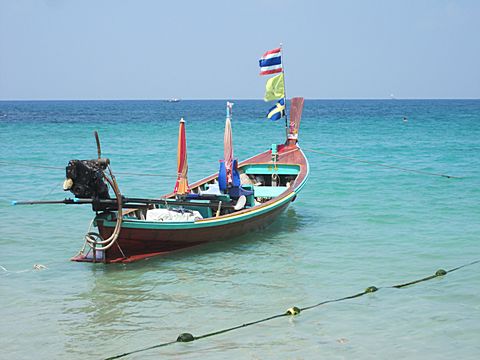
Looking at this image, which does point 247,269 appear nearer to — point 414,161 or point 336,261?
point 336,261

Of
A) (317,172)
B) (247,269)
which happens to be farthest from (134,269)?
(317,172)

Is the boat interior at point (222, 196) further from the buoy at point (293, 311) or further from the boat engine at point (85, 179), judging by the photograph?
the buoy at point (293, 311)

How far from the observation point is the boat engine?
1116cm

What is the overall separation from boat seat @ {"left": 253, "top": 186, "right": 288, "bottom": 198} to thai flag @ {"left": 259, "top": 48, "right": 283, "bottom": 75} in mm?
3526

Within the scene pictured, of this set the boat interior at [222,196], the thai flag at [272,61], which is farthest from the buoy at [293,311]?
the thai flag at [272,61]

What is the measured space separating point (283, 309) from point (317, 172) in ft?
55.1

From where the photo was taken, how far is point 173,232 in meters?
12.5

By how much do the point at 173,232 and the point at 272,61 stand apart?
7.43 m

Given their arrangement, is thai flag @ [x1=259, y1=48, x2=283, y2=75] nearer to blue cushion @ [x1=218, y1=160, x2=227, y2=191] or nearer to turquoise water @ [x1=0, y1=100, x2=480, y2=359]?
turquoise water @ [x1=0, y1=100, x2=480, y2=359]

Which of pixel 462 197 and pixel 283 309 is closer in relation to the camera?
pixel 283 309

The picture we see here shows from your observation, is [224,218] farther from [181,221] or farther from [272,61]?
[272,61]

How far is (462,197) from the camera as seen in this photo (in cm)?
1972

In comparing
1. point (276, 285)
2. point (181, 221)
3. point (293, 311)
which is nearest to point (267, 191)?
point (181, 221)

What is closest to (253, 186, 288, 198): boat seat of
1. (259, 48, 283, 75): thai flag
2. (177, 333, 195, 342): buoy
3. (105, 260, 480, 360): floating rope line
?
(259, 48, 283, 75): thai flag
